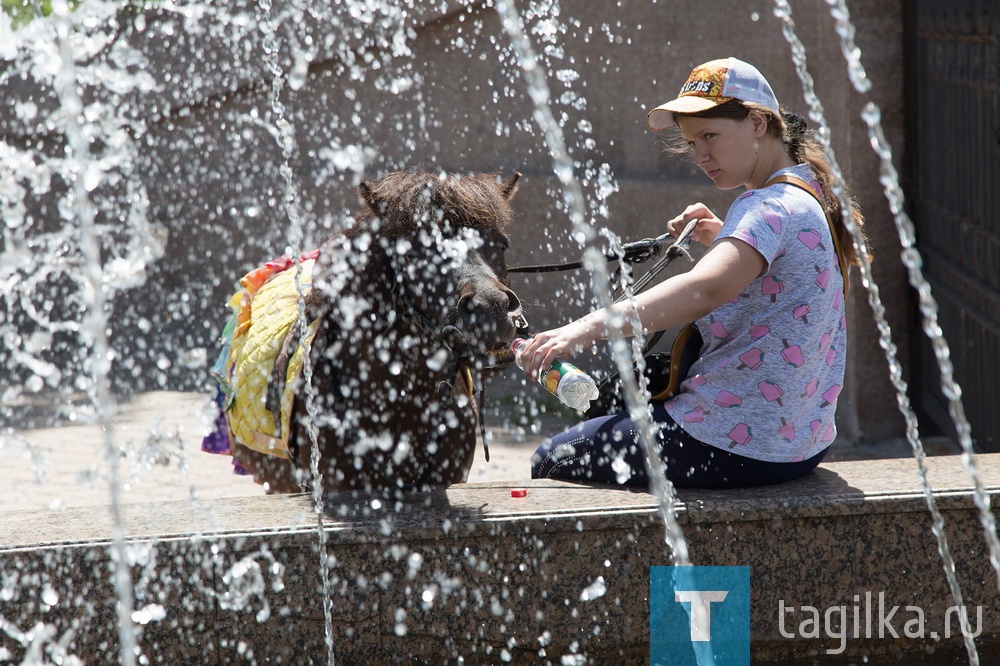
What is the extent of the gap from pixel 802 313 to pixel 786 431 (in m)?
0.37

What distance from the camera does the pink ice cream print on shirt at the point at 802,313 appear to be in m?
3.06

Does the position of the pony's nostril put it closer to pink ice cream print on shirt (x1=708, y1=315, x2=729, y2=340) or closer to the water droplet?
pink ice cream print on shirt (x1=708, y1=315, x2=729, y2=340)

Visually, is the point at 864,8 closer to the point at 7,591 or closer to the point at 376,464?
the point at 376,464

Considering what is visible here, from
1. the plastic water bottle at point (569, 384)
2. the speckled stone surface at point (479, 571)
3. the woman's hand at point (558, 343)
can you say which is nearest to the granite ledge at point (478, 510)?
the speckled stone surface at point (479, 571)

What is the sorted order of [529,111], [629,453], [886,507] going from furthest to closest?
[529,111] → [629,453] → [886,507]

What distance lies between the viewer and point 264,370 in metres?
4.06

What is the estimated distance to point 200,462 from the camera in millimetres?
7363

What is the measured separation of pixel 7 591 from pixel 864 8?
6.76m

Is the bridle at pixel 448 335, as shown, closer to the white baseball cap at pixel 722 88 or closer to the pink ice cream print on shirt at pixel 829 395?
the white baseball cap at pixel 722 88

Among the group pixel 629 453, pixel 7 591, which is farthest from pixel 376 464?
pixel 7 591

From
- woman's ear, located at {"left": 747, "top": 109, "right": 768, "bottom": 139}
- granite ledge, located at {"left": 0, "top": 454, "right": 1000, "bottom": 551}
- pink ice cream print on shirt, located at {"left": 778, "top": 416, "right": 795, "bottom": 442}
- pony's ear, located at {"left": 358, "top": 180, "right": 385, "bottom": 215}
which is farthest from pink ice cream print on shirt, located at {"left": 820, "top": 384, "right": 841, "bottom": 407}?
pony's ear, located at {"left": 358, "top": 180, "right": 385, "bottom": 215}

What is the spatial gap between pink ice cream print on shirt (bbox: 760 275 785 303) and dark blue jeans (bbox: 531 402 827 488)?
0.49m

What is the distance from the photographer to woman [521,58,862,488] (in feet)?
9.93

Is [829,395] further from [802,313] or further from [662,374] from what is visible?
[662,374]
